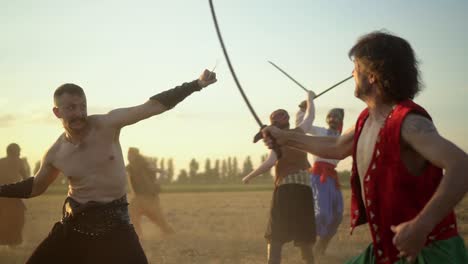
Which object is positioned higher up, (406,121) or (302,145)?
(406,121)

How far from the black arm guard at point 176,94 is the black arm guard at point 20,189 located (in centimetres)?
131

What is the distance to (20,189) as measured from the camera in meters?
5.57

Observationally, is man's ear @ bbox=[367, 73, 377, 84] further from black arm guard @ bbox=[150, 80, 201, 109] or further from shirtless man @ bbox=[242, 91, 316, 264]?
shirtless man @ bbox=[242, 91, 316, 264]

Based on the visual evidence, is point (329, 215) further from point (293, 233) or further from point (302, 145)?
point (302, 145)

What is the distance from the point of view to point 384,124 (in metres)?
3.19

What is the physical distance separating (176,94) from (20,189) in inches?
62.2

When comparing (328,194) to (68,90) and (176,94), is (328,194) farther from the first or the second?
(68,90)

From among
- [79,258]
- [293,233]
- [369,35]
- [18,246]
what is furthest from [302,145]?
[18,246]

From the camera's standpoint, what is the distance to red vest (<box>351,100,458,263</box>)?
3.06m

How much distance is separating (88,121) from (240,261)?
5.33 meters

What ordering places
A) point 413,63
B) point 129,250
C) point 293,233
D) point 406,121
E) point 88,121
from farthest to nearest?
point 293,233
point 88,121
point 129,250
point 413,63
point 406,121

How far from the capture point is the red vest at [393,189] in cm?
306

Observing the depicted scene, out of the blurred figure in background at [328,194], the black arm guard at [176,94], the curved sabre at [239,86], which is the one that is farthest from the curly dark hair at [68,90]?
the blurred figure in background at [328,194]

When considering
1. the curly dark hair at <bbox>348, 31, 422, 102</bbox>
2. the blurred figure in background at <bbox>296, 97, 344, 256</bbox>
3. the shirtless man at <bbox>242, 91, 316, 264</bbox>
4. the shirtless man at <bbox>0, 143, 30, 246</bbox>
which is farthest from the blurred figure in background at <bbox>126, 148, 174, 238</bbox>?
the curly dark hair at <bbox>348, 31, 422, 102</bbox>
